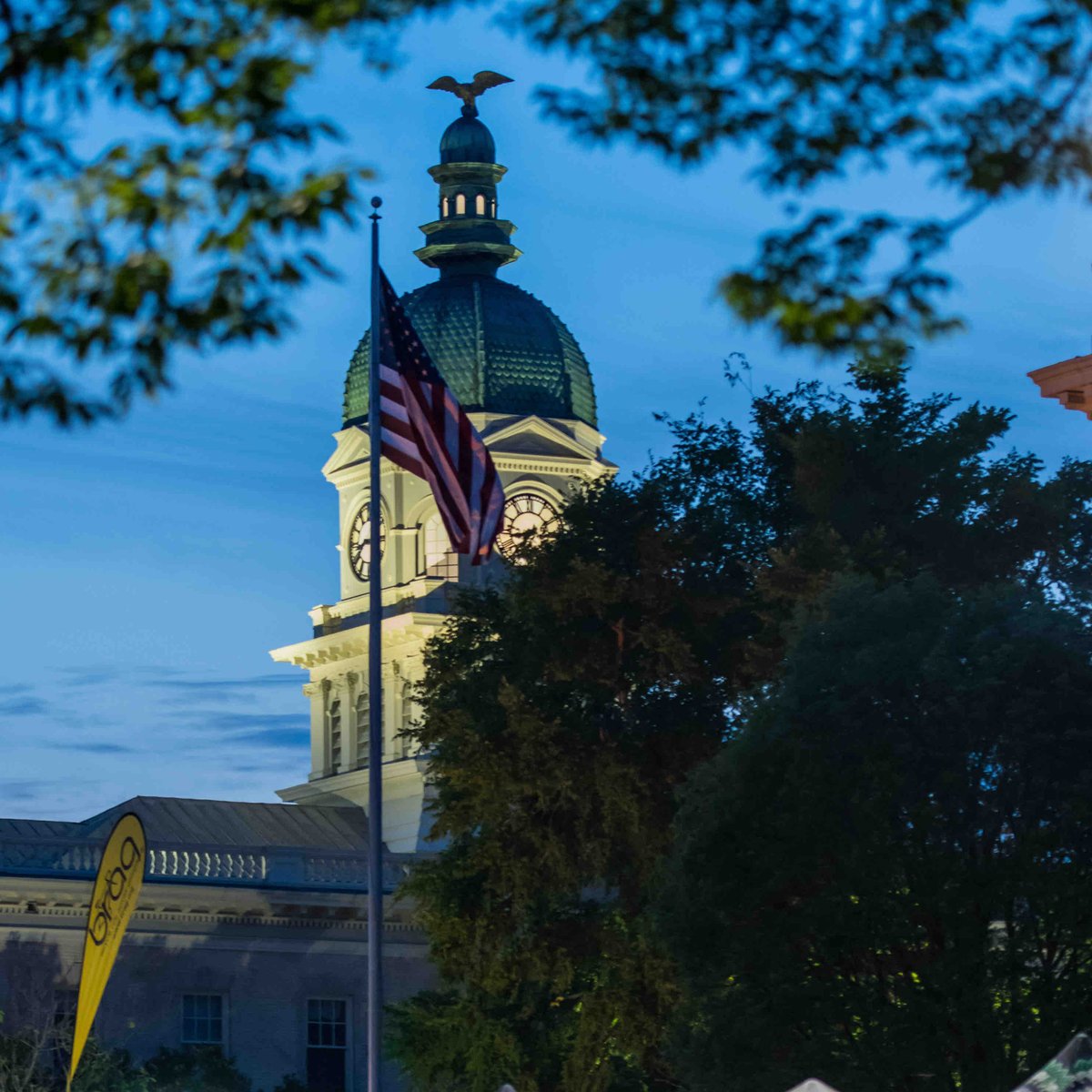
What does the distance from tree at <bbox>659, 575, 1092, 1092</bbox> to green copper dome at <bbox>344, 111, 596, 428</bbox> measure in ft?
190

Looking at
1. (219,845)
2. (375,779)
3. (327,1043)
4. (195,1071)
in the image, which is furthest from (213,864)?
(375,779)

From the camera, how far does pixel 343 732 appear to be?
96.8m

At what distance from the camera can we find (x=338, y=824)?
8169 cm

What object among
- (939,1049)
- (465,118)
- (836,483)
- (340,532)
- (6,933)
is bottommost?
(939,1049)

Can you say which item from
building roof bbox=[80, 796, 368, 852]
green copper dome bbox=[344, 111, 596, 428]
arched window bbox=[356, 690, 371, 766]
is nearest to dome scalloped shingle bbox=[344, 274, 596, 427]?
green copper dome bbox=[344, 111, 596, 428]

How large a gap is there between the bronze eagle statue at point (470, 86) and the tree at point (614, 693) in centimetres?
5095

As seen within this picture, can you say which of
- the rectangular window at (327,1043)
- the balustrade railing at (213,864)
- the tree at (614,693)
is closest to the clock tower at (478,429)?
the balustrade railing at (213,864)

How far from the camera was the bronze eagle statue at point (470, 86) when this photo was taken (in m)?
98.0

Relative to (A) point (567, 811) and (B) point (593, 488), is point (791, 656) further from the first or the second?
(B) point (593, 488)

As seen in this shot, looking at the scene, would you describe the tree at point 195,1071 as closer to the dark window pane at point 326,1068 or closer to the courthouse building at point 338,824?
the courthouse building at point 338,824

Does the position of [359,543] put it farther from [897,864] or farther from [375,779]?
[375,779]

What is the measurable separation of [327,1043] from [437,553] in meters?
37.1

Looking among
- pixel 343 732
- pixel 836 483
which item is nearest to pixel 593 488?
pixel 836 483

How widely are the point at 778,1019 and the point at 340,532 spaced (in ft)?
216
